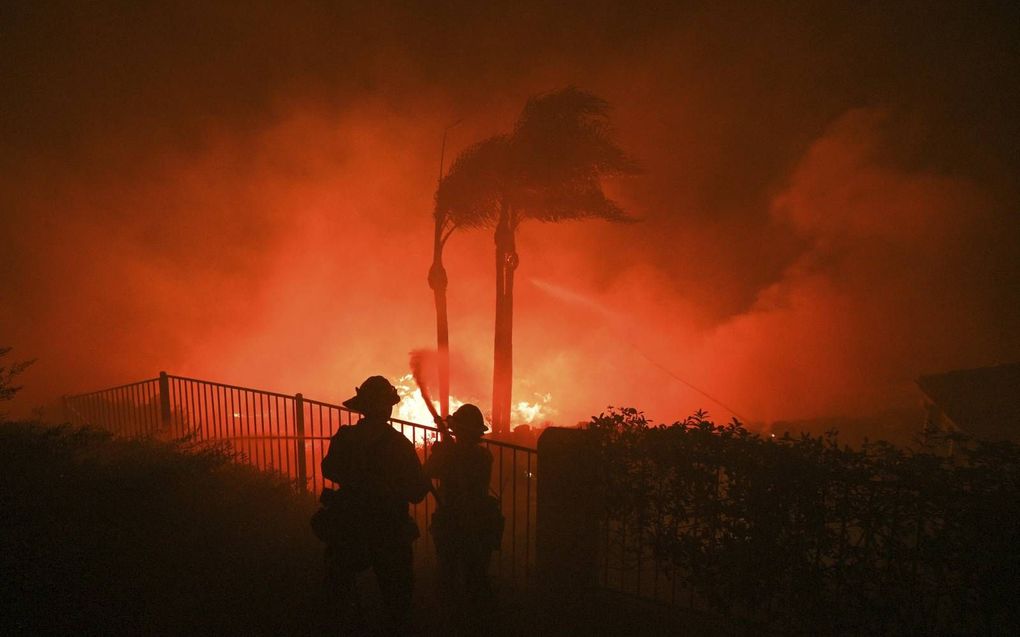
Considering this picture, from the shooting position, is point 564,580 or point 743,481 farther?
point 564,580

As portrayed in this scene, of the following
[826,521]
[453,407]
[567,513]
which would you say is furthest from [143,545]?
[453,407]

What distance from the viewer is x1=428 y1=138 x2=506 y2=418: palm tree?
1272 centimetres

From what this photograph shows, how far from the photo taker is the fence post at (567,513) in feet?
13.4

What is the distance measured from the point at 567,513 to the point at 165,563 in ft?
10.9

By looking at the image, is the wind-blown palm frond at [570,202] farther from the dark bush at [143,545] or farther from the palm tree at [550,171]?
the dark bush at [143,545]

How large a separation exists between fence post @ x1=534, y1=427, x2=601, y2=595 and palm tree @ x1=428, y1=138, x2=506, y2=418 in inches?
331

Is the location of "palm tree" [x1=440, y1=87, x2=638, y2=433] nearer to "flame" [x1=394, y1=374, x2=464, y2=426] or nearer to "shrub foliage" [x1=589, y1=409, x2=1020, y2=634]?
"flame" [x1=394, y1=374, x2=464, y2=426]

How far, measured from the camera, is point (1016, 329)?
19172 millimetres

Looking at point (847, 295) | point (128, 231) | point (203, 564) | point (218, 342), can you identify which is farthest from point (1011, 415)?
point (128, 231)

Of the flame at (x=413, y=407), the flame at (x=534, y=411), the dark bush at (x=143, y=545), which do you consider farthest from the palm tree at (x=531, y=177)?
the dark bush at (x=143, y=545)

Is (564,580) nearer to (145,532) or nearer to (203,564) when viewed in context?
(203,564)

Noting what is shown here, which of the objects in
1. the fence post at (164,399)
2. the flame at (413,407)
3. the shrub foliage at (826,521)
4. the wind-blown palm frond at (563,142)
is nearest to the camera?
the shrub foliage at (826,521)

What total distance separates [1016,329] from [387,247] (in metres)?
27.8

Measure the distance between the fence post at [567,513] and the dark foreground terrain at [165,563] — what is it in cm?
23
